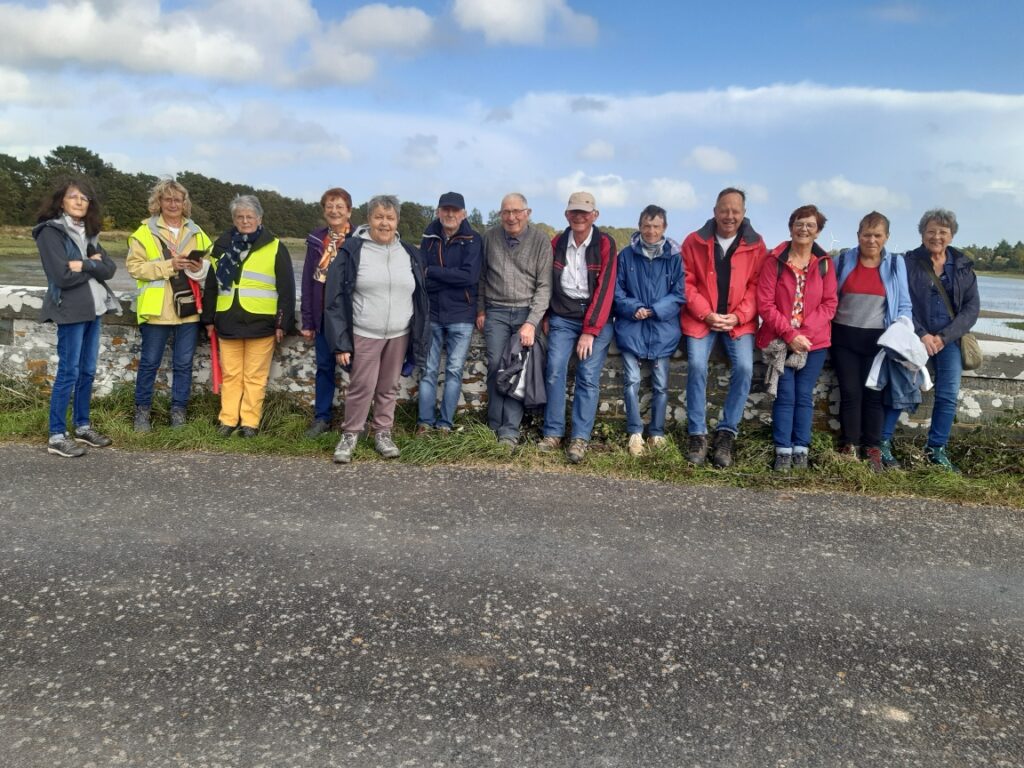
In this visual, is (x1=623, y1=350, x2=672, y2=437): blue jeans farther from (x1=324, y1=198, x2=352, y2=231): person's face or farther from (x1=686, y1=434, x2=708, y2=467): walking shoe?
(x1=324, y1=198, x2=352, y2=231): person's face

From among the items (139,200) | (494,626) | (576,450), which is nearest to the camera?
(494,626)

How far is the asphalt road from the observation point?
2.38 meters

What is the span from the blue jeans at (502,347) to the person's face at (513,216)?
0.62 metres

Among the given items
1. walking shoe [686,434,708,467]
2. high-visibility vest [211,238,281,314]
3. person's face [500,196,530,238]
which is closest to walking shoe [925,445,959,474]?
walking shoe [686,434,708,467]

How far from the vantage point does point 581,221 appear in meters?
5.57

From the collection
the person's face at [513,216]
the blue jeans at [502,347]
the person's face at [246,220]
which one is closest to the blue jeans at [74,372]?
the person's face at [246,220]

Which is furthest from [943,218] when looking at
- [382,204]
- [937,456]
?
[382,204]

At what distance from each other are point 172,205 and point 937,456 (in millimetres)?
6382

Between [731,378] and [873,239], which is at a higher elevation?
[873,239]

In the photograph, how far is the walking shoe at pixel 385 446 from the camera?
5320 mm

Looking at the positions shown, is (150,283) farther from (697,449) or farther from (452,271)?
(697,449)

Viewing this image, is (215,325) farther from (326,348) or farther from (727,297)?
(727,297)

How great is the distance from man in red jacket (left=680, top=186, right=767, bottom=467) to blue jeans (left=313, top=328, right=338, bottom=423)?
293cm

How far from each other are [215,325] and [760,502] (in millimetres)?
4422
